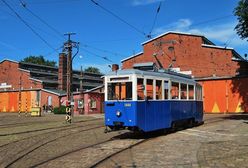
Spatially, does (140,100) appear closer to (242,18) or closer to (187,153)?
(187,153)

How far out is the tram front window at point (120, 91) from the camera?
14840mm

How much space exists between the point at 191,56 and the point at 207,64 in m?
2.87

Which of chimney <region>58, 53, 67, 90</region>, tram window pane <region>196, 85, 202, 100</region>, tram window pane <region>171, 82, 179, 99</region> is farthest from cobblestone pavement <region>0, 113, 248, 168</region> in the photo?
chimney <region>58, 53, 67, 90</region>

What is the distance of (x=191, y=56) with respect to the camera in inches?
2058

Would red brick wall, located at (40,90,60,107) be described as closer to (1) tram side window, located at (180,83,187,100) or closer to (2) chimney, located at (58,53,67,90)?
(2) chimney, located at (58,53,67,90)

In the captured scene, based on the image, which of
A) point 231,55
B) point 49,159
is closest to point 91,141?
point 49,159

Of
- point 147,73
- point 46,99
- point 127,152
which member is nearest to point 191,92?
point 147,73

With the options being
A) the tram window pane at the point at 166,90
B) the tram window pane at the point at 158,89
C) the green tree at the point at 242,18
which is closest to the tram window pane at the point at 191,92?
the tram window pane at the point at 166,90

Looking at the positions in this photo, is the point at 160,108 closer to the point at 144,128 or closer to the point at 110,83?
the point at 144,128

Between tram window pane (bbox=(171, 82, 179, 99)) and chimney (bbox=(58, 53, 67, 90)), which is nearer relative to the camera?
tram window pane (bbox=(171, 82, 179, 99))

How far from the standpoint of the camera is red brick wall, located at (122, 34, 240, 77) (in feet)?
160

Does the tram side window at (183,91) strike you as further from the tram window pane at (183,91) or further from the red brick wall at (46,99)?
the red brick wall at (46,99)

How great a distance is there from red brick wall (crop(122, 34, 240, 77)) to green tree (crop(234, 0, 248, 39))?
20938mm

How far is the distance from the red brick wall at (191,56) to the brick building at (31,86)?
1037cm
